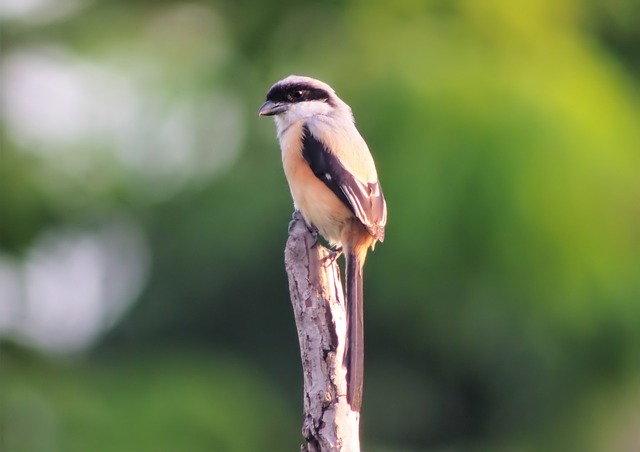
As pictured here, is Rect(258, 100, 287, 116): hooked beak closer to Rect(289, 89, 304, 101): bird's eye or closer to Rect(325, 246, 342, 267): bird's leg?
Rect(289, 89, 304, 101): bird's eye

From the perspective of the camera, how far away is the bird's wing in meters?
4.65

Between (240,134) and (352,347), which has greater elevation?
(240,134)

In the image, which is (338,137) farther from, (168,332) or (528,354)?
(168,332)

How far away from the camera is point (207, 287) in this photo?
10.2m

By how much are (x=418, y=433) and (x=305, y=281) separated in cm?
586

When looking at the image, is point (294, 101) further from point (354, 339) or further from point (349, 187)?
point (354, 339)

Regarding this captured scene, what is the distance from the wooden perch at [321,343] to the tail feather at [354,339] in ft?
0.11

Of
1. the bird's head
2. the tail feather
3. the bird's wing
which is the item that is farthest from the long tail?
the bird's head

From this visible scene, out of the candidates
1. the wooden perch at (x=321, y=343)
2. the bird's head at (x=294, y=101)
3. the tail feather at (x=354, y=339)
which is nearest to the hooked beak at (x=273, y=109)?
the bird's head at (x=294, y=101)

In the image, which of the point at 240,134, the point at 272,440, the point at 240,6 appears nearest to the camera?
the point at 272,440

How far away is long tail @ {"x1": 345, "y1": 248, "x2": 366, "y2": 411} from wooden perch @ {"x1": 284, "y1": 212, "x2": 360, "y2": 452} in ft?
0.11

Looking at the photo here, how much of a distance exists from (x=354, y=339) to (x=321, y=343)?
12 cm

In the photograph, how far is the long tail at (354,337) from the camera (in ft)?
12.5

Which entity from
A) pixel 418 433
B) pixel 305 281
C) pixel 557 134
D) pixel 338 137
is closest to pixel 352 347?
pixel 305 281
